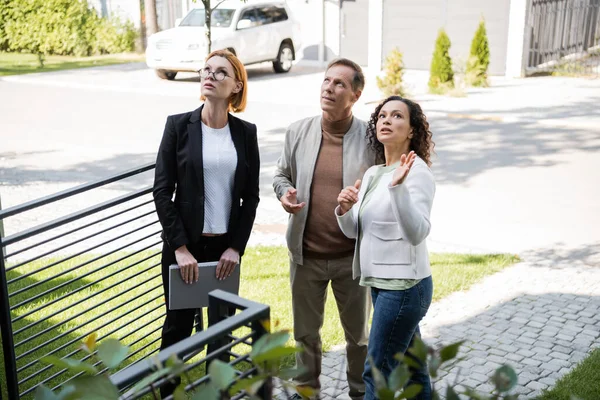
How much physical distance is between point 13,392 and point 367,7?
2239 centimetres

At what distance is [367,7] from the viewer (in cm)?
2461

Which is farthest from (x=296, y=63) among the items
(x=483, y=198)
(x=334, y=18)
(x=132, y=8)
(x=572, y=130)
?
(x=483, y=198)

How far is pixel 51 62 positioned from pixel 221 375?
1112 inches

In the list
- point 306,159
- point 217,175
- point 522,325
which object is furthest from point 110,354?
point 522,325

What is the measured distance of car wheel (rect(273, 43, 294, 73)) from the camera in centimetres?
2342

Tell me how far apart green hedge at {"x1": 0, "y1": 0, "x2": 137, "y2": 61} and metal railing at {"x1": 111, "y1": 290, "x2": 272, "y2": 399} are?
28140 mm

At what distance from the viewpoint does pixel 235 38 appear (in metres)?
21.6

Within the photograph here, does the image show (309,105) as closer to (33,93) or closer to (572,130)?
(572,130)

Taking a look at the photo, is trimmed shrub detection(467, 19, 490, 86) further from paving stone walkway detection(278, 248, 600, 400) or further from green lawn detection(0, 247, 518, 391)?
green lawn detection(0, 247, 518, 391)

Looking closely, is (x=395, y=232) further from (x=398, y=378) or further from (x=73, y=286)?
(x=73, y=286)

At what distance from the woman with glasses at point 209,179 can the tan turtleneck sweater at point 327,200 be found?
13.3 inches

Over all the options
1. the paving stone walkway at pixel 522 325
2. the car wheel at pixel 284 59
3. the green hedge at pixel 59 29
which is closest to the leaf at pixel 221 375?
the paving stone walkway at pixel 522 325

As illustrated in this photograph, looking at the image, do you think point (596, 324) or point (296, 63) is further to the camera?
point (296, 63)

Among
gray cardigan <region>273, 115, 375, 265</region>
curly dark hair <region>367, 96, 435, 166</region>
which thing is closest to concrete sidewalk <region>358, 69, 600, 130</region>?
gray cardigan <region>273, 115, 375, 265</region>
